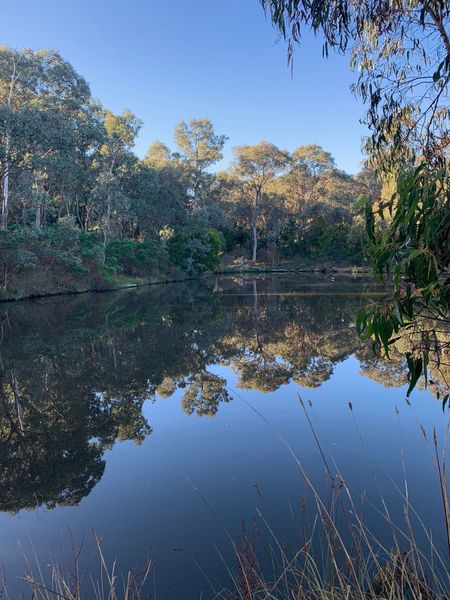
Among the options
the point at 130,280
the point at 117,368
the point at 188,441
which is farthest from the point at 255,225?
the point at 188,441

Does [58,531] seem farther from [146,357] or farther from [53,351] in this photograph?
[53,351]

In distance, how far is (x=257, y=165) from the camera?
4212cm

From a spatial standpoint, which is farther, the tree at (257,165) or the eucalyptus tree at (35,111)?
the tree at (257,165)

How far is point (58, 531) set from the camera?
3.11 metres

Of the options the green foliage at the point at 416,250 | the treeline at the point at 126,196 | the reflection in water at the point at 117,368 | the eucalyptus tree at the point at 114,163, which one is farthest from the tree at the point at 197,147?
the green foliage at the point at 416,250

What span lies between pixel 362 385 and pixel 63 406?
13.5 ft

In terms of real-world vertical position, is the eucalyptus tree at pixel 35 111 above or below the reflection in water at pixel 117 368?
above

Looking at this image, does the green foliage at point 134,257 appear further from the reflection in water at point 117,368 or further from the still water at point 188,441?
the still water at point 188,441

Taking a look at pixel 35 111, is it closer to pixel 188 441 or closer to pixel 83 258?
pixel 83 258

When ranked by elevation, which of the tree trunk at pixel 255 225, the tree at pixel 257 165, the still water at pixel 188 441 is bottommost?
the still water at pixel 188 441

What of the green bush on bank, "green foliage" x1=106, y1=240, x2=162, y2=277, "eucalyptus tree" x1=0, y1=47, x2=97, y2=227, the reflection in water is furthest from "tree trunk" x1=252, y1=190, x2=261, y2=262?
the reflection in water

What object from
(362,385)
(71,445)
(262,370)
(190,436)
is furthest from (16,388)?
(362,385)

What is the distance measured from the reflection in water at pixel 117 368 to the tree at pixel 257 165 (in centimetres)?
2930

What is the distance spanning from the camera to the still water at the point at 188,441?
3021 millimetres
